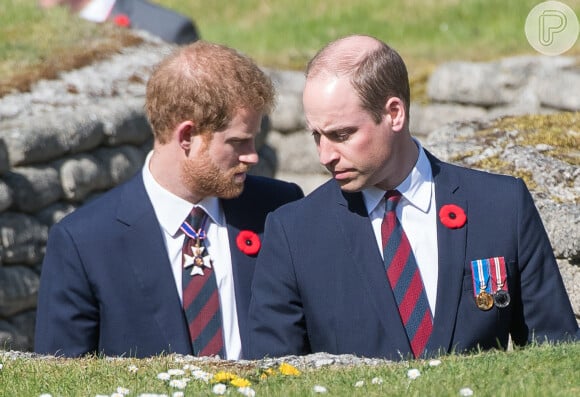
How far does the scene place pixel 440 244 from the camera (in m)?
4.70

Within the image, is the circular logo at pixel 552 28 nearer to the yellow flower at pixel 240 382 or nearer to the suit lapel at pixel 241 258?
the suit lapel at pixel 241 258

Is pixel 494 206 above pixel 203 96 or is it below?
below

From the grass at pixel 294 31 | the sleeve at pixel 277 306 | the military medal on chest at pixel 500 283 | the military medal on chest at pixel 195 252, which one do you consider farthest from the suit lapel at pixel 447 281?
the grass at pixel 294 31

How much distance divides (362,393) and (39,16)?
9423 millimetres

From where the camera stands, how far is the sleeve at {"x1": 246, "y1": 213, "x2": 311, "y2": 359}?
472cm

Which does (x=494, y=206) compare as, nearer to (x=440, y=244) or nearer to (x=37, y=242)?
(x=440, y=244)

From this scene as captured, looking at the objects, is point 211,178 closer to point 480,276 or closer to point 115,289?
point 115,289

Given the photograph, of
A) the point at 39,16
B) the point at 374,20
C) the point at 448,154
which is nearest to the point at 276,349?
the point at 448,154

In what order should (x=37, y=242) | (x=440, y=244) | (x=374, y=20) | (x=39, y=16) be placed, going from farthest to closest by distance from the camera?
(x=374, y=20) < (x=39, y=16) < (x=37, y=242) < (x=440, y=244)

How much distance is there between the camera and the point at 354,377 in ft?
14.0

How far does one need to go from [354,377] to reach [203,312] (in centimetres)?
117

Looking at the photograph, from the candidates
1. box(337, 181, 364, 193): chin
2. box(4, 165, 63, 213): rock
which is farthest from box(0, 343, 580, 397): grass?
box(4, 165, 63, 213): rock

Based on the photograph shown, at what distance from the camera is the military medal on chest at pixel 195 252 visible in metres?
5.30

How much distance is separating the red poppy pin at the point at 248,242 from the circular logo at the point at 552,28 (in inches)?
293
